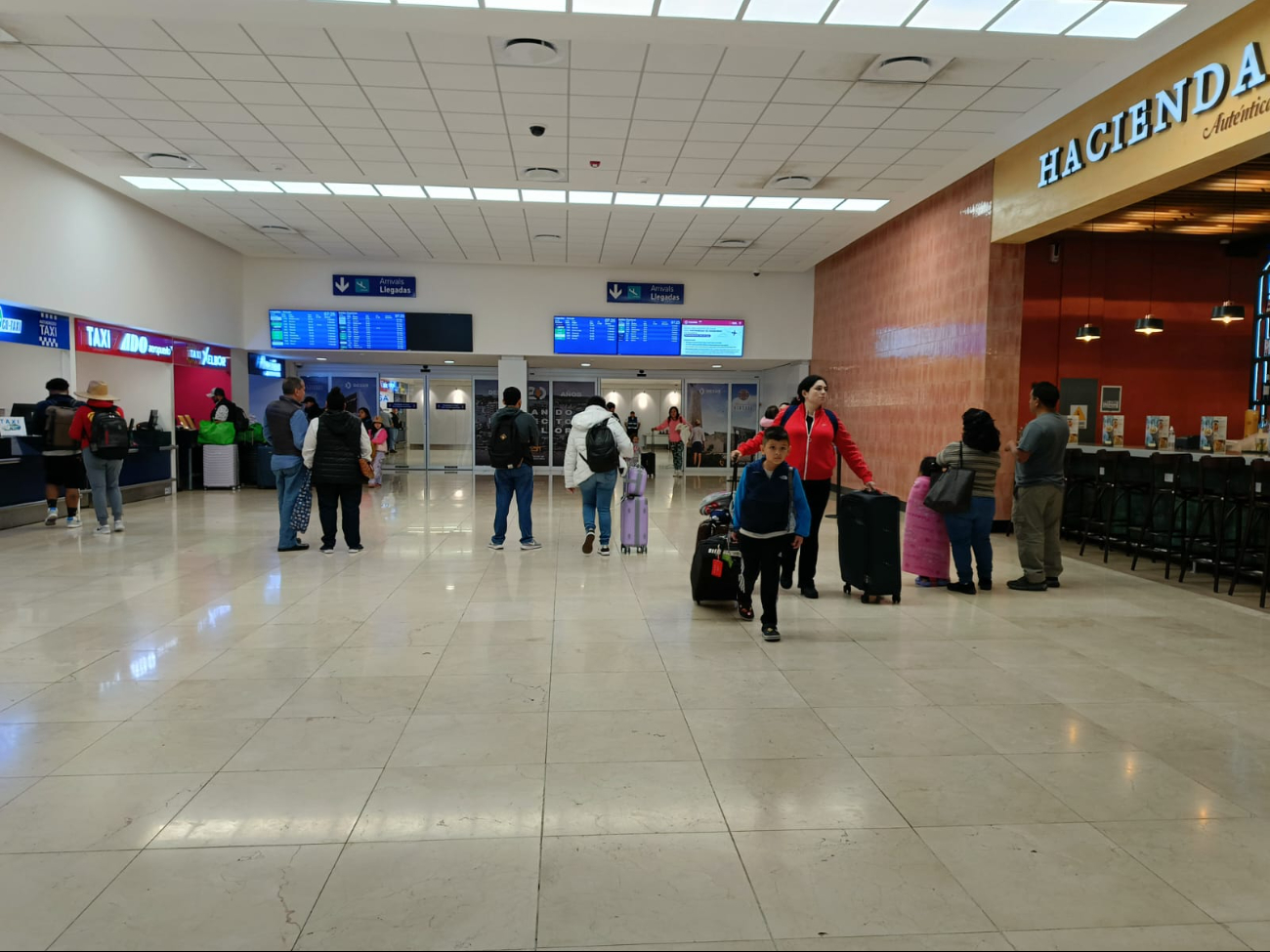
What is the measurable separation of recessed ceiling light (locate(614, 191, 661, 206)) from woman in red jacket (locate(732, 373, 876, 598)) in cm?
524

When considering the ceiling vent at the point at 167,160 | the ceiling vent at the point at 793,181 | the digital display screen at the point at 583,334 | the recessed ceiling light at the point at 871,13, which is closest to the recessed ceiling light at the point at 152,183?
the ceiling vent at the point at 167,160

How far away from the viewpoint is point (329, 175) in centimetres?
934

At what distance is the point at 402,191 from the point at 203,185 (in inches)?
94.8

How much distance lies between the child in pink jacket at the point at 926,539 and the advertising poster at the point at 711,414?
1184 centimetres

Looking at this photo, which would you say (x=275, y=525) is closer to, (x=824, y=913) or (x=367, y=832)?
(x=367, y=832)

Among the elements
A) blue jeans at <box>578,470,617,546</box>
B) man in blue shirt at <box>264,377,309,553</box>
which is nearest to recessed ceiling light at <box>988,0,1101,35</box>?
blue jeans at <box>578,470,617,546</box>

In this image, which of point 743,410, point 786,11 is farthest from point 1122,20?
point 743,410

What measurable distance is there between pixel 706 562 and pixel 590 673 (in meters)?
1.54

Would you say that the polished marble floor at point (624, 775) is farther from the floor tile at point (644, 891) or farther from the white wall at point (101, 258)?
the white wall at point (101, 258)

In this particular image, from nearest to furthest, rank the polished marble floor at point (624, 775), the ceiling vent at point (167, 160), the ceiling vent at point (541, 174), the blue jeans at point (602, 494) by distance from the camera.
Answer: the polished marble floor at point (624, 775), the blue jeans at point (602, 494), the ceiling vent at point (167, 160), the ceiling vent at point (541, 174)

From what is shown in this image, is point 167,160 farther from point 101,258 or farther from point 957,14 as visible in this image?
point 957,14

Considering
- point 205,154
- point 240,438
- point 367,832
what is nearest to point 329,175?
point 205,154

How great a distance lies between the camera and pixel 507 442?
736cm

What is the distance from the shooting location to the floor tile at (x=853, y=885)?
6.55 ft
